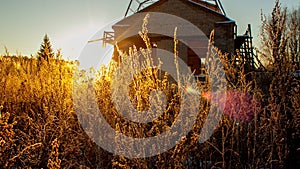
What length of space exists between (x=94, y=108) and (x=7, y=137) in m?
1.26

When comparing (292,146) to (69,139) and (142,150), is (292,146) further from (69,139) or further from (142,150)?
(69,139)

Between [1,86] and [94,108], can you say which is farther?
[1,86]

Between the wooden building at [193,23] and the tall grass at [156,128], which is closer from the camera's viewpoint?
the tall grass at [156,128]

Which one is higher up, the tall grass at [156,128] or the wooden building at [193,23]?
the wooden building at [193,23]

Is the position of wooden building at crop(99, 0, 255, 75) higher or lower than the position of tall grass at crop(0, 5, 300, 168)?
higher

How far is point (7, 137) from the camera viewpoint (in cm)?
257

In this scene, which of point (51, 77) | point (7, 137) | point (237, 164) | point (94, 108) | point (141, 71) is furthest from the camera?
point (51, 77)

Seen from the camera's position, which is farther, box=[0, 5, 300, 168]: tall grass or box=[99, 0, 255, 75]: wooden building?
box=[99, 0, 255, 75]: wooden building

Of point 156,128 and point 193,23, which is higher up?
point 193,23

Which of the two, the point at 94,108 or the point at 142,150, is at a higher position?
the point at 94,108

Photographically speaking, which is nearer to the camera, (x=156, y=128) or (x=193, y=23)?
(x=156, y=128)

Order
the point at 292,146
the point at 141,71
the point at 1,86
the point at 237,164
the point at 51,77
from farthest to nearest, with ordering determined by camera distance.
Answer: the point at 1,86 → the point at 51,77 → the point at 292,146 → the point at 141,71 → the point at 237,164

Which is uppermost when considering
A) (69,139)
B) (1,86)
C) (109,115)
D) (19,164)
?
(1,86)

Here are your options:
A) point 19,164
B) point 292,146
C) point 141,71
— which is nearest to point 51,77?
point 19,164
